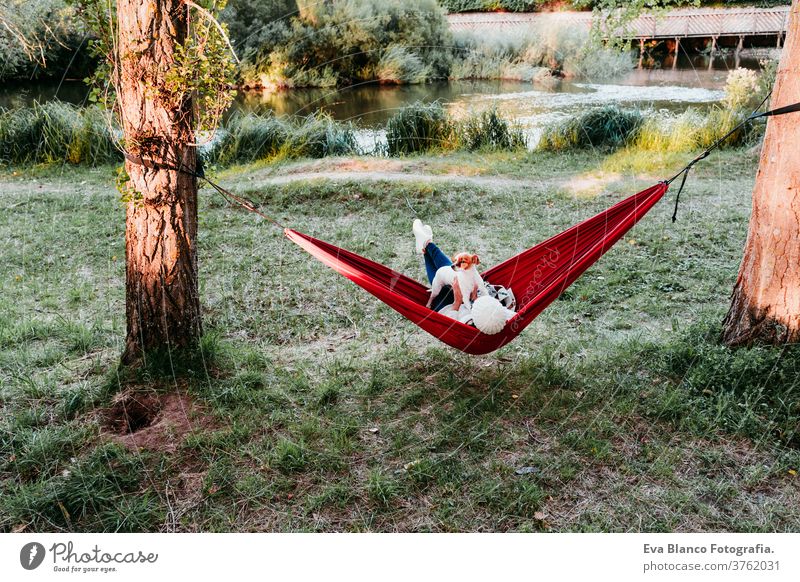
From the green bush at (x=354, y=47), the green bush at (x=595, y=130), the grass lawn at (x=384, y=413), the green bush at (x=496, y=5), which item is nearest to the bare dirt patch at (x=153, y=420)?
the grass lawn at (x=384, y=413)

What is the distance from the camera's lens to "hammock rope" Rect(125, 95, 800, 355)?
2072 mm

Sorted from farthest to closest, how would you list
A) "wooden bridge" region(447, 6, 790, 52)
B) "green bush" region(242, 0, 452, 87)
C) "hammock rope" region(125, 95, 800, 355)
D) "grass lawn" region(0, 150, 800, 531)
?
1. "wooden bridge" region(447, 6, 790, 52)
2. "green bush" region(242, 0, 452, 87)
3. "hammock rope" region(125, 95, 800, 355)
4. "grass lawn" region(0, 150, 800, 531)

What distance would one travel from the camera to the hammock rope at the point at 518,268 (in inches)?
81.6

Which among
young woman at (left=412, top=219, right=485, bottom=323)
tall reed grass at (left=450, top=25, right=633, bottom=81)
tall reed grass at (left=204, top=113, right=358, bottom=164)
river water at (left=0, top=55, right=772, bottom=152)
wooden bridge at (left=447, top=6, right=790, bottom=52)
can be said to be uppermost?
wooden bridge at (left=447, top=6, right=790, bottom=52)

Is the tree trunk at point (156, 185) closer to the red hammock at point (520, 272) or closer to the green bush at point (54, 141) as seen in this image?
the red hammock at point (520, 272)

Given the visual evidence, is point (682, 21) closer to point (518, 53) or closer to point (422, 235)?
point (518, 53)

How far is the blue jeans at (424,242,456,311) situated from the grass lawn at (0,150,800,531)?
0.22 meters

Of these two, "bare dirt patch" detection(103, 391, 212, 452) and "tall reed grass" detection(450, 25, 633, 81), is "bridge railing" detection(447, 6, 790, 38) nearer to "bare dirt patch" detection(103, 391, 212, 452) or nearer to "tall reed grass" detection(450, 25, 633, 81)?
"tall reed grass" detection(450, 25, 633, 81)

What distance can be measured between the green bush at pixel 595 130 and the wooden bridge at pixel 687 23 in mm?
2445

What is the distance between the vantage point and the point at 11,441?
1943mm

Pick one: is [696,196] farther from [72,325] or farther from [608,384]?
[72,325]

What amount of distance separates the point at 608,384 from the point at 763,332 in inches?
22.0

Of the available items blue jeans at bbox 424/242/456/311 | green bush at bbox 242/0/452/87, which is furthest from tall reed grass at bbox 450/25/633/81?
blue jeans at bbox 424/242/456/311
